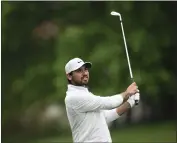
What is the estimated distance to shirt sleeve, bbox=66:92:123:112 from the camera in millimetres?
6953

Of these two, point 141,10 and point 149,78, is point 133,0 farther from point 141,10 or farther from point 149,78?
point 149,78

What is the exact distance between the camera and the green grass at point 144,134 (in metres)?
19.7

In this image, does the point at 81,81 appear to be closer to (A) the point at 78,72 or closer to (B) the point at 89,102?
(A) the point at 78,72

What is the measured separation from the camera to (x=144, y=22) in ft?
60.1

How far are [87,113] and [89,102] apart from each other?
0.35 feet

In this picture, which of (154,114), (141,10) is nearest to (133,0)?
(141,10)

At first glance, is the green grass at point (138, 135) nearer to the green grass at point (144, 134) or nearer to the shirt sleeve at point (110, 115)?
the green grass at point (144, 134)

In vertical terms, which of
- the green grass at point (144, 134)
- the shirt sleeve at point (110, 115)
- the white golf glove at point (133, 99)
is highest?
the white golf glove at point (133, 99)

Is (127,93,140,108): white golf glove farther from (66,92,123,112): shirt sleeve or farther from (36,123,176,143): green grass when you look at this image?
(36,123,176,143): green grass

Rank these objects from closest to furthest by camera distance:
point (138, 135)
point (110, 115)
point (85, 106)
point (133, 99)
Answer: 1. point (85, 106)
2. point (133, 99)
3. point (110, 115)
4. point (138, 135)

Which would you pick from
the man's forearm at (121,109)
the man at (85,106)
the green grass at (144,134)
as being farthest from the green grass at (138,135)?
the man at (85,106)

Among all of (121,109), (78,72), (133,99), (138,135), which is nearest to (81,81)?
(78,72)

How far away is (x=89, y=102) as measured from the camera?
22.9ft

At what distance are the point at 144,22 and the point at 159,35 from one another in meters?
0.54
